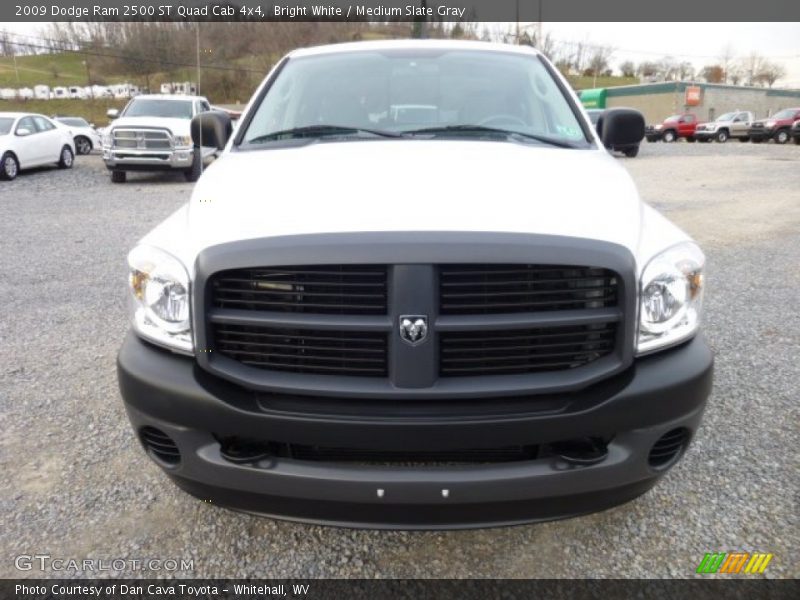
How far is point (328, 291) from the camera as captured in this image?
6.27 ft

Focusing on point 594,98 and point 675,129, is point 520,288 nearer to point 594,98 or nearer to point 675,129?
point 675,129

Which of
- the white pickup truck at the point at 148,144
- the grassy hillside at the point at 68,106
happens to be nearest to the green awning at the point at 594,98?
the grassy hillside at the point at 68,106

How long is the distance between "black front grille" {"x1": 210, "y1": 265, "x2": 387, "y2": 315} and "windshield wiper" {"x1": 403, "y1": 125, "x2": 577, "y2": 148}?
131 centimetres

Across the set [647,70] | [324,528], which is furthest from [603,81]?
[324,528]

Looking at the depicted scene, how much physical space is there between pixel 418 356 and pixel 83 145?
26169 millimetres

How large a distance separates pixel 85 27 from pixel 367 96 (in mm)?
62721

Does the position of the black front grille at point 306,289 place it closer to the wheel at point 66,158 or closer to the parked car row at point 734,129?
the wheel at point 66,158

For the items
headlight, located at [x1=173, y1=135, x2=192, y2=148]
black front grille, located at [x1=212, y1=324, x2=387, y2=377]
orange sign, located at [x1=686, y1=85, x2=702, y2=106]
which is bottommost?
headlight, located at [x1=173, y1=135, x2=192, y2=148]

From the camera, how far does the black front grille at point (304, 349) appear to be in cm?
192

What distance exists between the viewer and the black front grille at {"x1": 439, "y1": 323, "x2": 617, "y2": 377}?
1.93 metres

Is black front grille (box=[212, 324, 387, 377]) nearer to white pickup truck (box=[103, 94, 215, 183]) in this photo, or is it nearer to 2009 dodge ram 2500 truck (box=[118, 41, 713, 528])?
2009 dodge ram 2500 truck (box=[118, 41, 713, 528])

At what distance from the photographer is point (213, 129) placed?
3572 millimetres

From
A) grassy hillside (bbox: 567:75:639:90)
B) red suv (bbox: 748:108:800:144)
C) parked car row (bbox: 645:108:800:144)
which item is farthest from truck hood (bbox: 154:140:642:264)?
grassy hillside (bbox: 567:75:639:90)

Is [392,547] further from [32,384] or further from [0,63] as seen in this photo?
[0,63]
